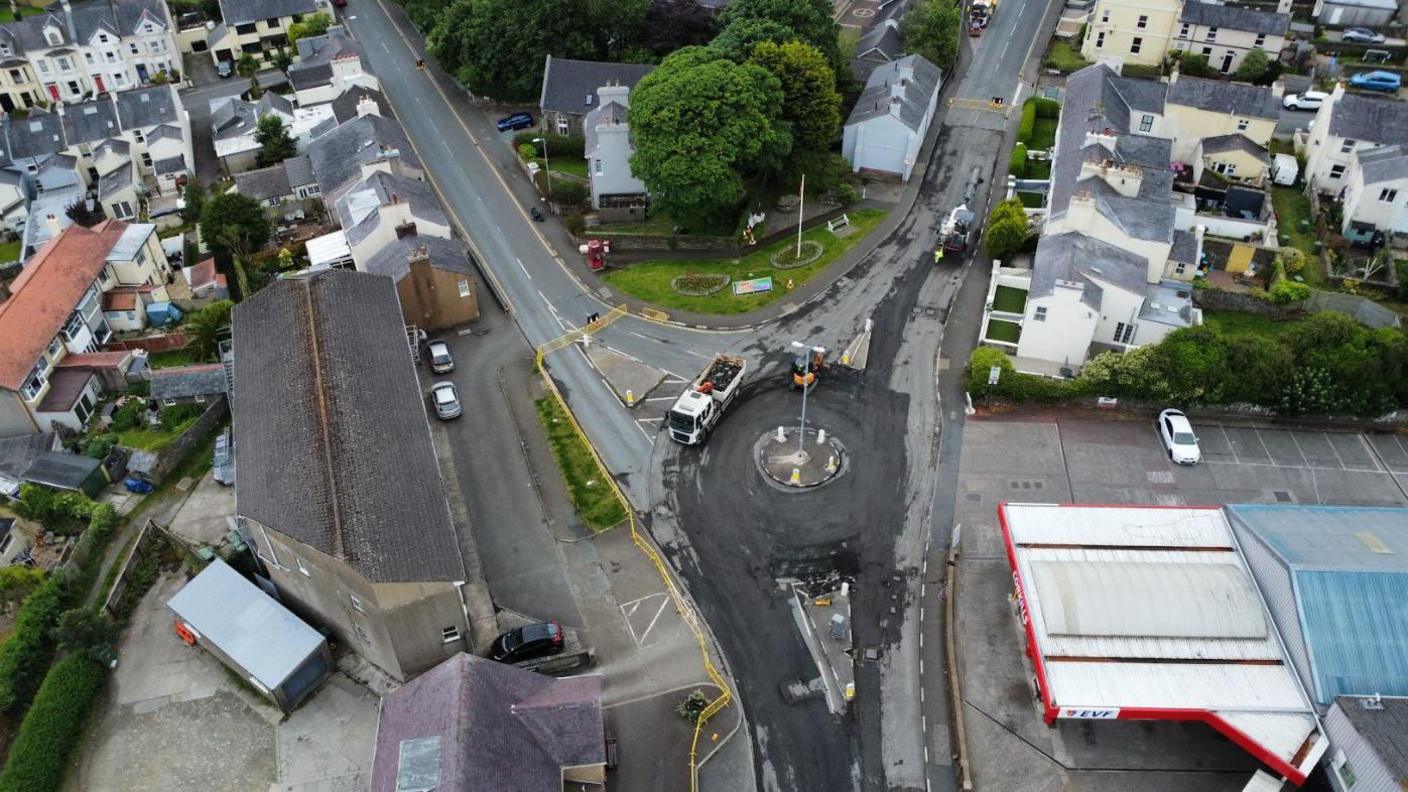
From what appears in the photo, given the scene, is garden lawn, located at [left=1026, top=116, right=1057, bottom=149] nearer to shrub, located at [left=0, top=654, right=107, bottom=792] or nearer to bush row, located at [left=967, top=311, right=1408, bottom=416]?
bush row, located at [left=967, top=311, right=1408, bottom=416]

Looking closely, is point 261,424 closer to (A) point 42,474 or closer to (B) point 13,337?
(A) point 42,474

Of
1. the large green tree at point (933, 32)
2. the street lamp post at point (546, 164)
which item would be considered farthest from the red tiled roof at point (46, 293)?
the large green tree at point (933, 32)

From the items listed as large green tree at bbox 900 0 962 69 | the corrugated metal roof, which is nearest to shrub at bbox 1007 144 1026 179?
large green tree at bbox 900 0 962 69

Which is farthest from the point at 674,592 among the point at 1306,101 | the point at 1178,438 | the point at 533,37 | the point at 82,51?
the point at 82,51

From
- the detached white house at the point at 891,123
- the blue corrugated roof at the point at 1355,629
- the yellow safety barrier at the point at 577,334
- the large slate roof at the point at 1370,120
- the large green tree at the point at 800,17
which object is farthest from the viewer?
the large green tree at the point at 800,17

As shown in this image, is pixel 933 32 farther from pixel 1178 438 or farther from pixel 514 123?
pixel 1178 438

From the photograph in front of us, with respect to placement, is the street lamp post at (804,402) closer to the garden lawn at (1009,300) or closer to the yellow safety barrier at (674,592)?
the yellow safety barrier at (674,592)
